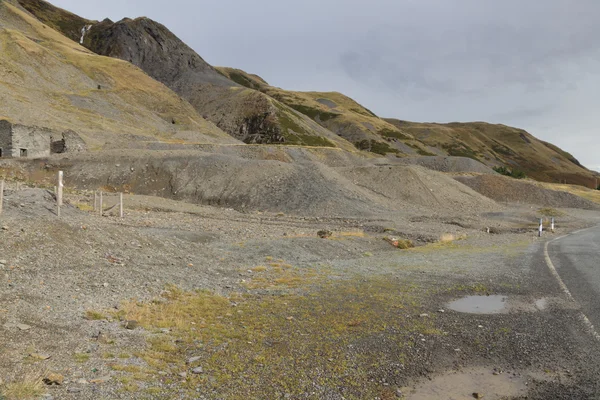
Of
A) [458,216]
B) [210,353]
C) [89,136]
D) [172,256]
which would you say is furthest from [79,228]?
[89,136]

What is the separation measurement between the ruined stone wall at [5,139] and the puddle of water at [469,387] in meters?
61.7

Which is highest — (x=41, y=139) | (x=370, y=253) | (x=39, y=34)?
(x=39, y=34)

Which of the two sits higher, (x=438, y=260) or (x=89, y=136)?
(x=89, y=136)

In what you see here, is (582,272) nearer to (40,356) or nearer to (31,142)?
(40,356)

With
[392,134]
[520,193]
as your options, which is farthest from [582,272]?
[392,134]

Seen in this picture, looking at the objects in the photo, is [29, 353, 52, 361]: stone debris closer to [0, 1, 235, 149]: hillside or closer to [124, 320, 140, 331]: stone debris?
[124, 320, 140, 331]: stone debris

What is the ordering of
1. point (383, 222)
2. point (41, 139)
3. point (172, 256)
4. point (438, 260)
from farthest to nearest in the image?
point (41, 139) < point (383, 222) < point (438, 260) < point (172, 256)

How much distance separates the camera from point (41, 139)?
190 ft

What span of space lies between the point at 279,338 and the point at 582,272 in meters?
16.6

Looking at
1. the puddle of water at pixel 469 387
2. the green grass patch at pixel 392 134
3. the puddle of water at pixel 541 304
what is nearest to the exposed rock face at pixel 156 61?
the green grass patch at pixel 392 134

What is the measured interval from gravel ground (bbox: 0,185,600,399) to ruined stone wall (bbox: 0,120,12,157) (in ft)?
121

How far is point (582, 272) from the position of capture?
1942 centimetres

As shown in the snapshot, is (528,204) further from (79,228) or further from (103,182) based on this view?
(79,228)

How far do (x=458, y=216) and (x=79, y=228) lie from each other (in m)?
48.3
